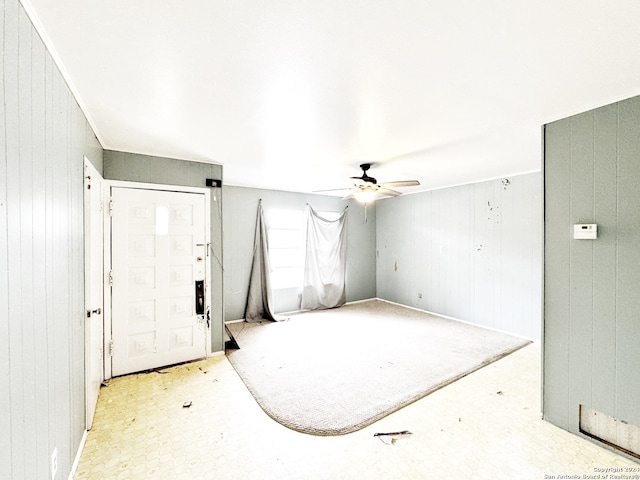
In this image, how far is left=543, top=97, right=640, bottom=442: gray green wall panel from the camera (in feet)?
6.22

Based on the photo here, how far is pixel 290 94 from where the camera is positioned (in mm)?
1887

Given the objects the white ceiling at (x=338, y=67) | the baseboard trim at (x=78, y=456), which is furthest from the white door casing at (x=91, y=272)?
the white ceiling at (x=338, y=67)

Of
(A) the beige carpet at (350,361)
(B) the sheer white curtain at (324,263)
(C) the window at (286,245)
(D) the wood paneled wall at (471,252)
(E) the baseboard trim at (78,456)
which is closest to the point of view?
(E) the baseboard trim at (78,456)

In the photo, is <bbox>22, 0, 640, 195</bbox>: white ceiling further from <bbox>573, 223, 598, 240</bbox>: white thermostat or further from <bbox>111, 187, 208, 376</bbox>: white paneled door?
<bbox>573, 223, 598, 240</bbox>: white thermostat

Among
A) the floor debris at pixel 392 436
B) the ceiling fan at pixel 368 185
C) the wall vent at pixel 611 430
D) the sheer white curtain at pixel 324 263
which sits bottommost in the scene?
the floor debris at pixel 392 436

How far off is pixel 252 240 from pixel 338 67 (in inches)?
158

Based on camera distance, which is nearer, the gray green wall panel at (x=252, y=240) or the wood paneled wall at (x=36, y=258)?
the wood paneled wall at (x=36, y=258)

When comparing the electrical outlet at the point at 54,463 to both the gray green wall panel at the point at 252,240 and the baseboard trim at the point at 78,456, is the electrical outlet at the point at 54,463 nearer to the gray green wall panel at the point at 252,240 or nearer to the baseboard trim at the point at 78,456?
the baseboard trim at the point at 78,456

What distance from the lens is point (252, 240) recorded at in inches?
206

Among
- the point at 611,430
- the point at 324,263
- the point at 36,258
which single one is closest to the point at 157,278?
the point at 36,258

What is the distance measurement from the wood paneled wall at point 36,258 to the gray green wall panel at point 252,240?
3146 millimetres

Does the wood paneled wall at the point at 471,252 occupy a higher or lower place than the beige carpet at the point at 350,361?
higher

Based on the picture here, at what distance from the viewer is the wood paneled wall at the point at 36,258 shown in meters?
1.00

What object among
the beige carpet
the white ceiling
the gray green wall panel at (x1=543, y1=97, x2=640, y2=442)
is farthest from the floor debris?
the white ceiling
